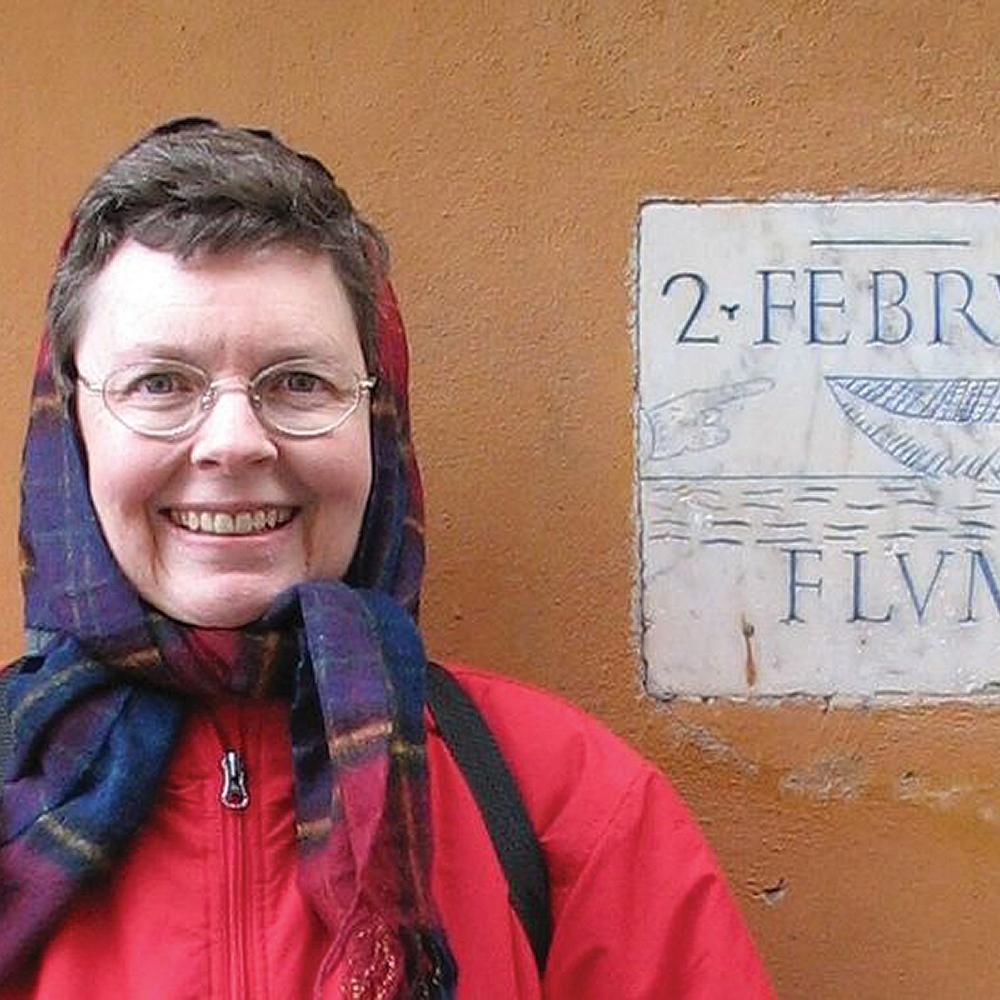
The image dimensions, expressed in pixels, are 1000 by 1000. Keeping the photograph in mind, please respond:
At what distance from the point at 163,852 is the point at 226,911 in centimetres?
8

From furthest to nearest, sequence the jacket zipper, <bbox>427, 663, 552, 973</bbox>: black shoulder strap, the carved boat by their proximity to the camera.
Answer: the carved boat < <bbox>427, 663, 552, 973</bbox>: black shoulder strap < the jacket zipper

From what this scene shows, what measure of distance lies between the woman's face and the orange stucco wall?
459 mm

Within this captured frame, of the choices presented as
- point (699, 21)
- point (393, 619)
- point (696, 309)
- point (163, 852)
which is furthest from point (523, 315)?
point (163, 852)

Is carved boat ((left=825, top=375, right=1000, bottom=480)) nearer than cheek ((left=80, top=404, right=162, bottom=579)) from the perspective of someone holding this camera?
No

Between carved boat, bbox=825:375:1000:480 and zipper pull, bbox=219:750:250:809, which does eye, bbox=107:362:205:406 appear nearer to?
zipper pull, bbox=219:750:250:809

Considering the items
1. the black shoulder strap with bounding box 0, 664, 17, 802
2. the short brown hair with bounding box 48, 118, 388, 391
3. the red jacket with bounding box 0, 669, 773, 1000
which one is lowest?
the red jacket with bounding box 0, 669, 773, 1000

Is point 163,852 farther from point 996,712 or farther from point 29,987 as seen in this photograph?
point 996,712

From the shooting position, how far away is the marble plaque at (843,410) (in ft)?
6.53

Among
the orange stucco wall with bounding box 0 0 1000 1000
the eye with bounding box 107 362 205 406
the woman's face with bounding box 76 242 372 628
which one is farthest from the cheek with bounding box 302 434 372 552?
the orange stucco wall with bounding box 0 0 1000 1000

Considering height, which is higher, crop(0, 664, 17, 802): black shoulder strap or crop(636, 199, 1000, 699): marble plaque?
crop(636, 199, 1000, 699): marble plaque

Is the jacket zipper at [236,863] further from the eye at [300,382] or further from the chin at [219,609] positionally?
the eye at [300,382]

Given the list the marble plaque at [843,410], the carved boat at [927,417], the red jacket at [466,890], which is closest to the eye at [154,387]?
the red jacket at [466,890]

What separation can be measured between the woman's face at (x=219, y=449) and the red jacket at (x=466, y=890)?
0.12 metres

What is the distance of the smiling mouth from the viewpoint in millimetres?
1534
